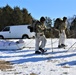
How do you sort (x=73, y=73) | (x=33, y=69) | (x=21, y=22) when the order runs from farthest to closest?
(x=21, y=22), (x=33, y=69), (x=73, y=73)

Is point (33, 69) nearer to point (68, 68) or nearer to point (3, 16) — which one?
point (68, 68)

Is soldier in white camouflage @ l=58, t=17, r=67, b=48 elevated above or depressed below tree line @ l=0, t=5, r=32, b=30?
below

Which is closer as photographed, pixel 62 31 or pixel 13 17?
pixel 62 31

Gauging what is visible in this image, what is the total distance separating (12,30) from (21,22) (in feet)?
66.8

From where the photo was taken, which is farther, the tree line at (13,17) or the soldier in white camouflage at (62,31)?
the tree line at (13,17)

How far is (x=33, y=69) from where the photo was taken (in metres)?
10.8

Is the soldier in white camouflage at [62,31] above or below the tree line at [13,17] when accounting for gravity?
below

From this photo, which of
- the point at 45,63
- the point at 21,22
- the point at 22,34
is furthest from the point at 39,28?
the point at 21,22

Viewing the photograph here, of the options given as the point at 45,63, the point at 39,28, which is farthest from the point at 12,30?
the point at 45,63

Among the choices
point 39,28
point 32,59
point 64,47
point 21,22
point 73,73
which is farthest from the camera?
point 21,22

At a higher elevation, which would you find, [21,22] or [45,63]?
[21,22]

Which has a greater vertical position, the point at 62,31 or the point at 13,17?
the point at 13,17

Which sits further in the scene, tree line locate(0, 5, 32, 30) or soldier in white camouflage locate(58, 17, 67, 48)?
tree line locate(0, 5, 32, 30)

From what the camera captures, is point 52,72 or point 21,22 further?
point 21,22
